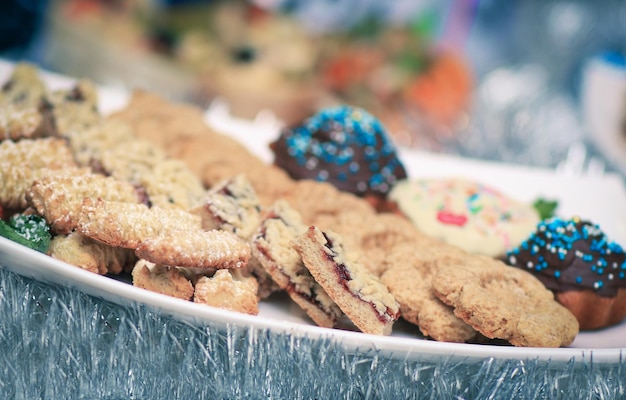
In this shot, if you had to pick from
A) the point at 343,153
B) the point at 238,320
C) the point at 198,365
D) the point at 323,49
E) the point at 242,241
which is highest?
the point at 323,49

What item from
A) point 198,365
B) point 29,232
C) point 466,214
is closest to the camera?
point 198,365

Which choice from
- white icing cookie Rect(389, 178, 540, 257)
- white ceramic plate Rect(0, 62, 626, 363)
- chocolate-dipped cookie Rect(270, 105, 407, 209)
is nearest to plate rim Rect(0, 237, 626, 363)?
white ceramic plate Rect(0, 62, 626, 363)

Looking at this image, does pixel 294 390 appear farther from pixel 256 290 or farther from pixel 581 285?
pixel 581 285

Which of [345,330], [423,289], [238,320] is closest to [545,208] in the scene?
[423,289]

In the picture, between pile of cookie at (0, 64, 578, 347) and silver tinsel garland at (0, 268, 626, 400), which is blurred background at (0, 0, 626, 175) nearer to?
pile of cookie at (0, 64, 578, 347)

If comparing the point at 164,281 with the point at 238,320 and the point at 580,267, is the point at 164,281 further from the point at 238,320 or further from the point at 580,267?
the point at 580,267

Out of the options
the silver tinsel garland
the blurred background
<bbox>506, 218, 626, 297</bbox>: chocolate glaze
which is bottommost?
the silver tinsel garland

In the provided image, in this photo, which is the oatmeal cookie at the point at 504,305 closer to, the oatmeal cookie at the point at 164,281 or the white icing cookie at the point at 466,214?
the white icing cookie at the point at 466,214
